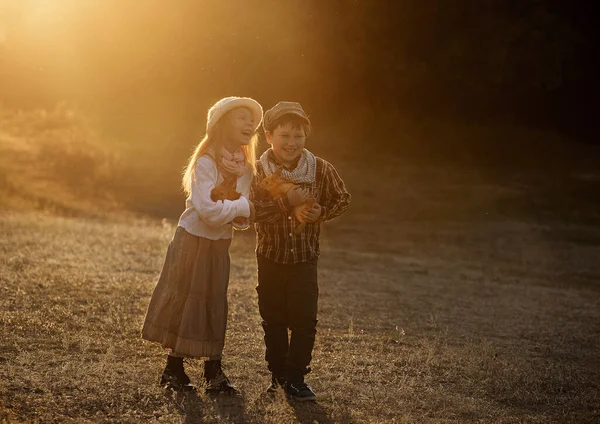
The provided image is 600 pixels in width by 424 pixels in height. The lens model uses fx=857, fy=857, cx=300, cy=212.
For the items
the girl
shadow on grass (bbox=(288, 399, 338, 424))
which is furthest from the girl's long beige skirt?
shadow on grass (bbox=(288, 399, 338, 424))

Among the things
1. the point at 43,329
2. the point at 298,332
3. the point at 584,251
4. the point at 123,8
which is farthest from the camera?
the point at 123,8

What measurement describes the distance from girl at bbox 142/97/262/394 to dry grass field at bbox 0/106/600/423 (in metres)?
0.24

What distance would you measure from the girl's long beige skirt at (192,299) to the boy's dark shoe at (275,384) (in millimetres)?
378

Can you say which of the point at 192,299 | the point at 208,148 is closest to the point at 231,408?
the point at 192,299

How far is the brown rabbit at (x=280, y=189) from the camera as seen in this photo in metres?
4.50

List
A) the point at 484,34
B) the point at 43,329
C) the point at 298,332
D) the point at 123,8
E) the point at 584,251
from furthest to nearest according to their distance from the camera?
the point at 123,8 → the point at 484,34 → the point at 584,251 → the point at 43,329 → the point at 298,332

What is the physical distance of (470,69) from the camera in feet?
66.0

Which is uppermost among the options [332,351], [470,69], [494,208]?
[470,69]

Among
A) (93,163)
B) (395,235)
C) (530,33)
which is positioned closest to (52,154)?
(93,163)

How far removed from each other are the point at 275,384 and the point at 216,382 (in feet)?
1.15

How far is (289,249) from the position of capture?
15.0 ft

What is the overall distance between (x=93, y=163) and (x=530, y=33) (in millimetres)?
10803

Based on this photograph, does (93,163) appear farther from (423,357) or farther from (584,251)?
(423,357)

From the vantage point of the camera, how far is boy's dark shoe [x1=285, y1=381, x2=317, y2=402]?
4535mm
